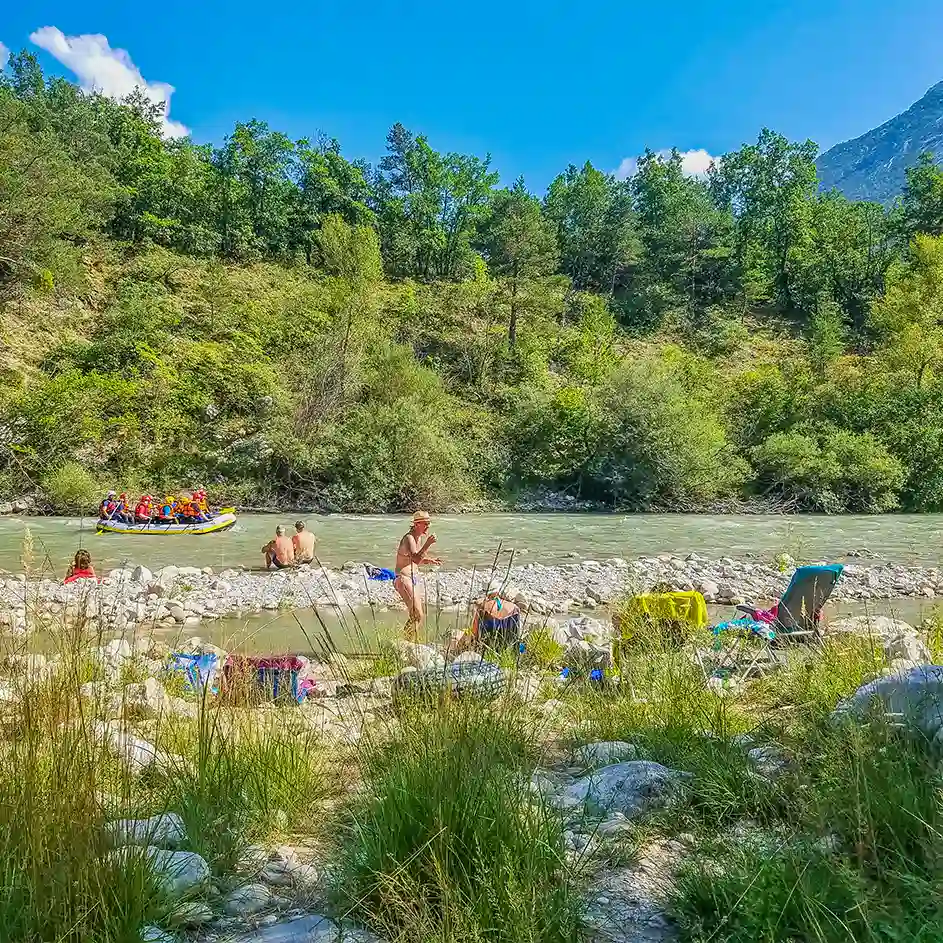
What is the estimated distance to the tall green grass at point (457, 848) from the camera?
1633mm

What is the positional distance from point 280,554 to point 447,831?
11.0 metres

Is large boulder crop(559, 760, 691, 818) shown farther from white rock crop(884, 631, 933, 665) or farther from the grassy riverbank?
white rock crop(884, 631, 933, 665)

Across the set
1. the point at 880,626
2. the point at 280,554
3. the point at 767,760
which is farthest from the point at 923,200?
the point at 767,760

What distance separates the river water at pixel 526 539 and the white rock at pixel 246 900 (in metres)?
10.6

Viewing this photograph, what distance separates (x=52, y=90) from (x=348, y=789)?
68789 mm

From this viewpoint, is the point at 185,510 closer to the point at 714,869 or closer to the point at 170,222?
the point at 714,869

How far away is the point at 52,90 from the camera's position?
54.2 m

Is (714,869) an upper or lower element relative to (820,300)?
lower

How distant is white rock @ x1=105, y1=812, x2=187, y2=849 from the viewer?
5.70 feet

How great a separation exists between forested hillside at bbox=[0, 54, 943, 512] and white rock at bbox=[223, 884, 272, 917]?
23.8 m

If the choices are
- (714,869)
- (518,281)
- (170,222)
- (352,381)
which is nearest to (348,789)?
(714,869)

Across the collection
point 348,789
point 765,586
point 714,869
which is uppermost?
point 714,869

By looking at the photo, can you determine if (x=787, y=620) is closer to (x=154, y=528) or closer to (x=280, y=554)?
(x=280, y=554)

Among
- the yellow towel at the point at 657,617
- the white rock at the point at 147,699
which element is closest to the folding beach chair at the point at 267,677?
the white rock at the point at 147,699
